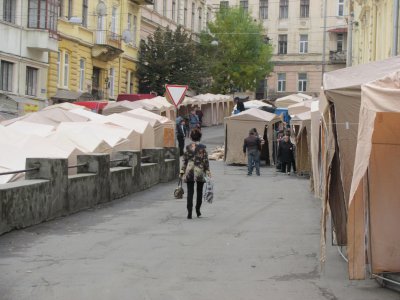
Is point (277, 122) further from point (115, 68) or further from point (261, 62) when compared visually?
point (261, 62)

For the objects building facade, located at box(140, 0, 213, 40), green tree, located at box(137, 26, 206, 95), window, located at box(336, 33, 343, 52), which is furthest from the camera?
window, located at box(336, 33, 343, 52)

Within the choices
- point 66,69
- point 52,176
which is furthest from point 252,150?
point 66,69

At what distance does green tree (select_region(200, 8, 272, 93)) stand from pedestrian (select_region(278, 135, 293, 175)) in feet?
124

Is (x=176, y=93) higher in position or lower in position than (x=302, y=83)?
lower

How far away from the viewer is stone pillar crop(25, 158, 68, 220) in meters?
13.5

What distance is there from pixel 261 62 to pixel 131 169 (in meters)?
51.3

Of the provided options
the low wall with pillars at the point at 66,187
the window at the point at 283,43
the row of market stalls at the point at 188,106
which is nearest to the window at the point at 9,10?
the row of market stalls at the point at 188,106

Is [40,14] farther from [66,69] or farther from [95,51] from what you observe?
[95,51]

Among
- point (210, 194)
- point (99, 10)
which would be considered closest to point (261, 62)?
point (99, 10)

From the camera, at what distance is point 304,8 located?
8219 cm

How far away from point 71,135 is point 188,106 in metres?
33.8

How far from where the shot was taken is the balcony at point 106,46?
4572 centimetres

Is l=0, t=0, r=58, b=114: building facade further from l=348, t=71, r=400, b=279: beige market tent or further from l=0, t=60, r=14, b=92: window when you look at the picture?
l=348, t=71, r=400, b=279: beige market tent

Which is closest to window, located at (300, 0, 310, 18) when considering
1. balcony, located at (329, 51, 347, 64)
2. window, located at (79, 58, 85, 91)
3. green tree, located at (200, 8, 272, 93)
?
balcony, located at (329, 51, 347, 64)
